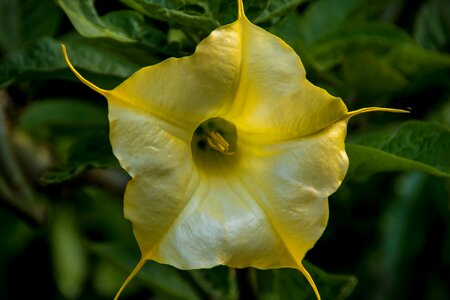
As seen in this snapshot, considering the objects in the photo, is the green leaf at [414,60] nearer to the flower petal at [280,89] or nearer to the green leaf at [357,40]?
the green leaf at [357,40]

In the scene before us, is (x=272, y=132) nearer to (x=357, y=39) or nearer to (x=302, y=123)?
(x=302, y=123)

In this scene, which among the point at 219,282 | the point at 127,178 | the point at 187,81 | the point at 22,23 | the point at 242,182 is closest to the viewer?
the point at 187,81

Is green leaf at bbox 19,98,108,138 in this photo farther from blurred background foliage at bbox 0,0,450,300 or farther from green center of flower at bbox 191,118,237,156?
green center of flower at bbox 191,118,237,156

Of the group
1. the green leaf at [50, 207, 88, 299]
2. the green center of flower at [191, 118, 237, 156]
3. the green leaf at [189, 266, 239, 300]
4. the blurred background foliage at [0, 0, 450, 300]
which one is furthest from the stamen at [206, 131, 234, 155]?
the green leaf at [50, 207, 88, 299]

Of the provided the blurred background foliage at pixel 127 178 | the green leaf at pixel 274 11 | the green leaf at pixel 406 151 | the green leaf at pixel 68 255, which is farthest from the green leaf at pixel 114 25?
the green leaf at pixel 68 255

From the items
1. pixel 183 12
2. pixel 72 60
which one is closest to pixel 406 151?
pixel 183 12

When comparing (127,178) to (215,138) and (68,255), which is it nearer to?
(68,255)

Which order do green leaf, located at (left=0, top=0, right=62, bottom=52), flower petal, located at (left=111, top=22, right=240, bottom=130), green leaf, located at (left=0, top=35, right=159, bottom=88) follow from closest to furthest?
flower petal, located at (left=111, top=22, right=240, bottom=130) < green leaf, located at (left=0, top=35, right=159, bottom=88) < green leaf, located at (left=0, top=0, right=62, bottom=52)
